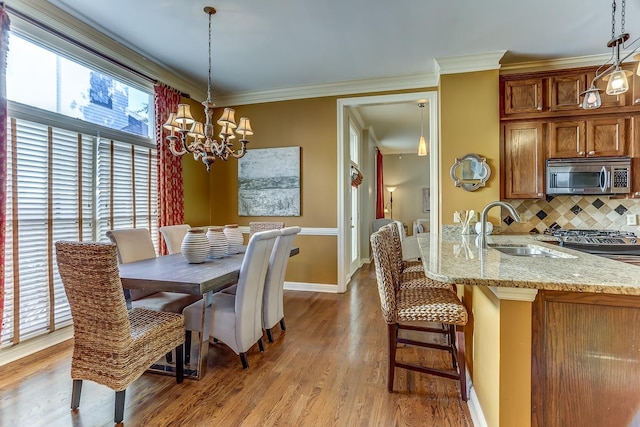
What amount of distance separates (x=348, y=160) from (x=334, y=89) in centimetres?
100

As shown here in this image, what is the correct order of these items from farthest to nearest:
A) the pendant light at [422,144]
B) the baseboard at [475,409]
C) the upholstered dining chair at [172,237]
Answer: the pendant light at [422,144], the upholstered dining chair at [172,237], the baseboard at [475,409]

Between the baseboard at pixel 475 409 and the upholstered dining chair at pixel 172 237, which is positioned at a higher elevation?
the upholstered dining chair at pixel 172 237

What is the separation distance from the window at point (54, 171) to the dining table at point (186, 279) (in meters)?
0.79

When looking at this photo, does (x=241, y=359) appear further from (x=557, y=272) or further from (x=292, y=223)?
(x=292, y=223)

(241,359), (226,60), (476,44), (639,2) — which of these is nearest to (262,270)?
(241,359)

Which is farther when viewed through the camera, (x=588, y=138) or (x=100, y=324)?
(x=588, y=138)

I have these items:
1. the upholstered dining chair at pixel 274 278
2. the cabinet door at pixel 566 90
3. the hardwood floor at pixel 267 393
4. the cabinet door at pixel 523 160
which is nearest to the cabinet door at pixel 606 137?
the cabinet door at pixel 566 90

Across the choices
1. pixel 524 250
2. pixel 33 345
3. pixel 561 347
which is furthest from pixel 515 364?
pixel 33 345

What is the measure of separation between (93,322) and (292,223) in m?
3.01

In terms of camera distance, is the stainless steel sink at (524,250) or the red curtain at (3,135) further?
the red curtain at (3,135)

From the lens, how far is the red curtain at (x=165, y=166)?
12.2 ft

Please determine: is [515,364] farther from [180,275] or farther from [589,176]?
[589,176]

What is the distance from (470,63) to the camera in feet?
11.5

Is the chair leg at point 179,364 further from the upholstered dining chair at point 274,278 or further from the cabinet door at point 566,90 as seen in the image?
the cabinet door at point 566,90
